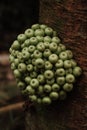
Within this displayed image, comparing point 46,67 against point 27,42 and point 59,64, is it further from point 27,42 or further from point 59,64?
point 27,42

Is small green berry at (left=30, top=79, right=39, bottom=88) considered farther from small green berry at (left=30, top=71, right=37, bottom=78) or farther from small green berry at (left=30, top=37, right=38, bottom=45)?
small green berry at (left=30, top=37, right=38, bottom=45)

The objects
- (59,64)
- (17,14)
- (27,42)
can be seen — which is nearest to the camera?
(59,64)

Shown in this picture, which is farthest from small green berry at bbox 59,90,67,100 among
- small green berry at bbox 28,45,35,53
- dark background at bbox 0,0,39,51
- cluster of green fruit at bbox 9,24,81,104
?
dark background at bbox 0,0,39,51

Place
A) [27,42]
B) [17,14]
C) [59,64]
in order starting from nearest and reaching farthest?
[59,64]
[27,42]
[17,14]

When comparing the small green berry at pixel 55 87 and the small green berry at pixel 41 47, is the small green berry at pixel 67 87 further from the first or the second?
the small green berry at pixel 41 47

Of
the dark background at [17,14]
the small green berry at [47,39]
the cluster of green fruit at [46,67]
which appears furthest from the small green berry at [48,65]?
the dark background at [17,14]

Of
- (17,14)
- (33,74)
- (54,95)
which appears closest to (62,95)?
(54,95)

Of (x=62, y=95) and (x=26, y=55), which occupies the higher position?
(x=26, y=55)
